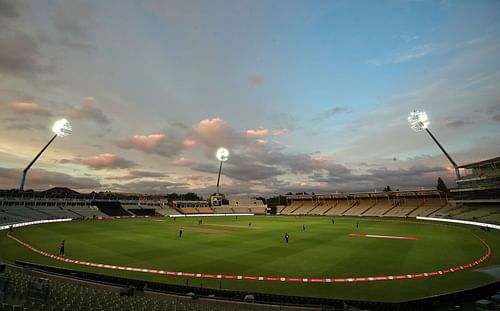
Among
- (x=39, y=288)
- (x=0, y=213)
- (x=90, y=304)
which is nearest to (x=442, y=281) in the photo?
(x=90, y=304)

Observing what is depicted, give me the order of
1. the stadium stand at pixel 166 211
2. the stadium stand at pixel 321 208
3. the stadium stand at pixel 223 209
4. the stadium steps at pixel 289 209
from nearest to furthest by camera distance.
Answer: the stadium stand at pixel 166 211
the stadium stand at pixel 321 208
the stadium steps at pixel 289 209
the stadium stand at pixel 223 209

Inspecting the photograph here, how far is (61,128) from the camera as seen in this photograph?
62.5m

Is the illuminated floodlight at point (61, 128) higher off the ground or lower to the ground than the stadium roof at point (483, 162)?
higher

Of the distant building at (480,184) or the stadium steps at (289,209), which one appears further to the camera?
the stadium steps at (289,209)

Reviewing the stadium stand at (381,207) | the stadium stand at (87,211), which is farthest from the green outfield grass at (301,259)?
the stadium stand at (381,207)

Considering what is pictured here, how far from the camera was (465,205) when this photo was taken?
63.2 m

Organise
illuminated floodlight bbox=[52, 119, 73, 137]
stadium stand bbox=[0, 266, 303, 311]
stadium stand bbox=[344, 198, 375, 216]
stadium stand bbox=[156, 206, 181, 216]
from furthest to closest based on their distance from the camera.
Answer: stadium stand bbox=[156, 206, 181, 216]
stadium stand bbox=[344, 198, 375, 216]
illuminated floodlight bbox=[52, 119, 73, 137]
stadium stand bbox=[0, 266, 303, 311]

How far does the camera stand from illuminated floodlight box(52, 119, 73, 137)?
2445 inches

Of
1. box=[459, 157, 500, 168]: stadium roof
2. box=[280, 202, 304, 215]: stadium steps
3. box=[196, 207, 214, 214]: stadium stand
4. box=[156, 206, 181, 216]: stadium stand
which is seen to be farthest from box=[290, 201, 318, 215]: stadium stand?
box=[459, 157, 500, 168]: stadium roof

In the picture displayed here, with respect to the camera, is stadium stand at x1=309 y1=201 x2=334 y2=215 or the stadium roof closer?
the stadium roof

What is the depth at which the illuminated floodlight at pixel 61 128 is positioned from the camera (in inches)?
2445

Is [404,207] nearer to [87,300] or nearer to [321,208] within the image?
[321,208]

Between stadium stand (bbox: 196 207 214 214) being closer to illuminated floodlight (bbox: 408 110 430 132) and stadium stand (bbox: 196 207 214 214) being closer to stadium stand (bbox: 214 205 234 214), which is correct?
stadium stand (bbox: 214 205 234 214)

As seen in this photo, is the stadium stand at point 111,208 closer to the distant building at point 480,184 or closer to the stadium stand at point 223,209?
the stadium stand at point 223,209
